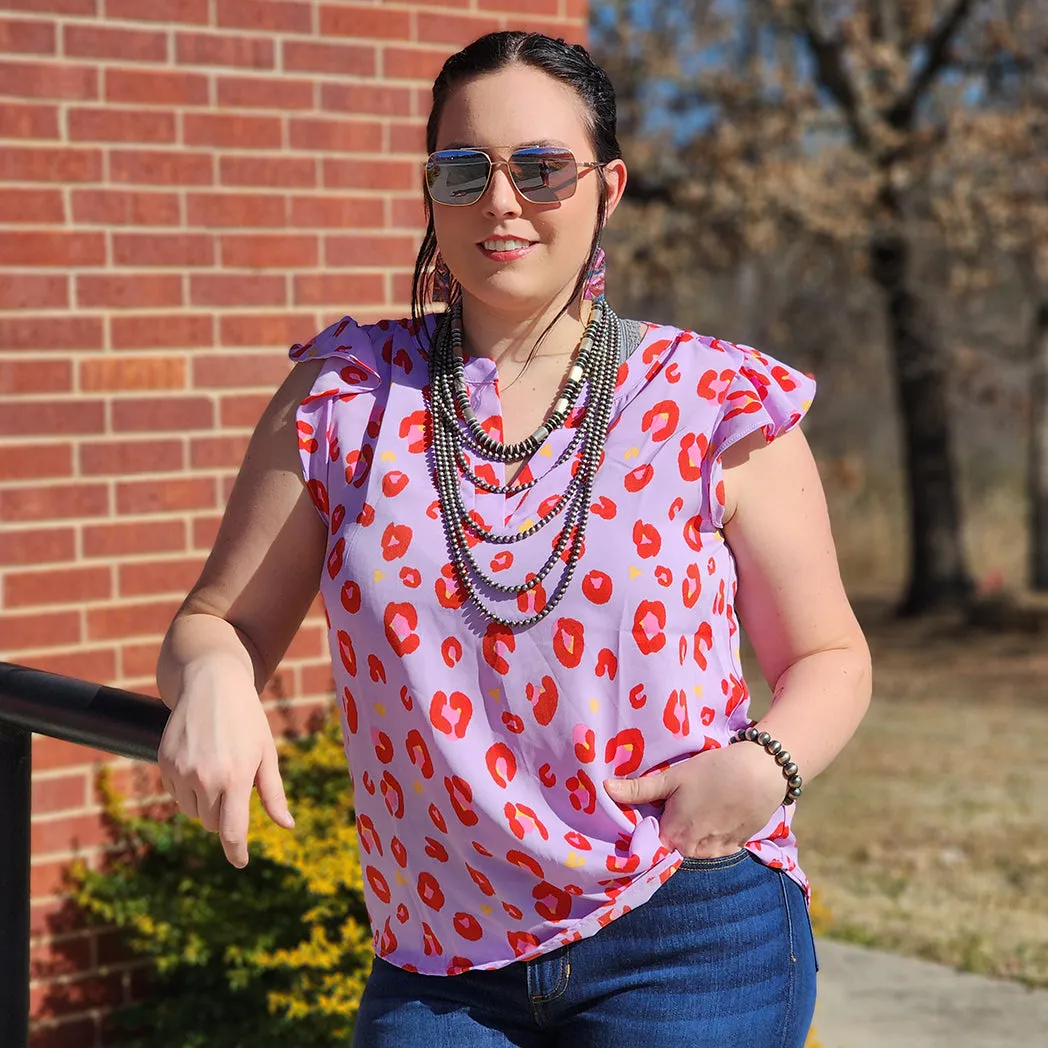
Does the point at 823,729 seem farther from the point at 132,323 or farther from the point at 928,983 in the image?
the point at 928,983

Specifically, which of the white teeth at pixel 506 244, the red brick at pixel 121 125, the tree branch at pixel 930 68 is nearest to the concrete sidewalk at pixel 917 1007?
the red brick at pixel 121 125

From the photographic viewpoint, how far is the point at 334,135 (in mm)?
3838

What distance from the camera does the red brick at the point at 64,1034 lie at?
3459mm

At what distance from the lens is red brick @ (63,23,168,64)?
3455 mm

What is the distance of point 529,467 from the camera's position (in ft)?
5.58

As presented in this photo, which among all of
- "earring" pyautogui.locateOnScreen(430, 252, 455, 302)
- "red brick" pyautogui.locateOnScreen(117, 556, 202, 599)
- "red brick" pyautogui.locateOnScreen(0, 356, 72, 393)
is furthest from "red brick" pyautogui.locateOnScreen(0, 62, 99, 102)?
"earring" pyautogui.locateOnScreen(430, 252, 455, 302)

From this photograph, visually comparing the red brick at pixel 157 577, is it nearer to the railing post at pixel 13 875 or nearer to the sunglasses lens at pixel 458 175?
the railing post at pixel 13 875

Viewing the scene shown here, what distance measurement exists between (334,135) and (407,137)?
20 cm

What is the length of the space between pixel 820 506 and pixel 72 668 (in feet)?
7.18

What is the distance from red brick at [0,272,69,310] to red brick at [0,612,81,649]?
1.38ft

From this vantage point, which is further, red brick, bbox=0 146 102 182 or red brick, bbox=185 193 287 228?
red brick, bbox=185 193 287 228

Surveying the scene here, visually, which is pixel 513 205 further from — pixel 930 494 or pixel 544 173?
pixel 930 494

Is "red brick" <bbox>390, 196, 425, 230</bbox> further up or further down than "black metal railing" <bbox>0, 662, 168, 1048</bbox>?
further up

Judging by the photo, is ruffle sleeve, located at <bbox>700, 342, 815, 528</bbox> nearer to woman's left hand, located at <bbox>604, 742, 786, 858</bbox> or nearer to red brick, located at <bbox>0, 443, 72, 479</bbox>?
woman's left hand, located at <bbox>604, 742, 786, 858</bbox>
